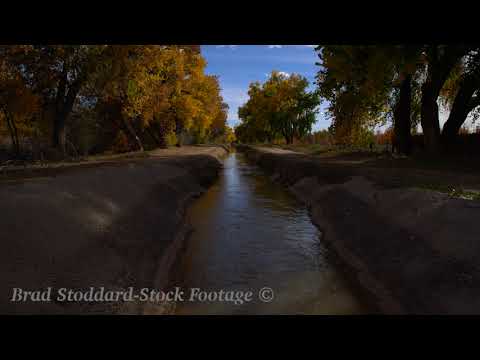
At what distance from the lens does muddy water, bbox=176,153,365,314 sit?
5.71 m

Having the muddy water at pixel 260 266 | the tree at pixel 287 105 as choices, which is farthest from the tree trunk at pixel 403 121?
the tree at pixel 287 105

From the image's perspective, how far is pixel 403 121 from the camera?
69.8 feet

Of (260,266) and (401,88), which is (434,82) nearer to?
(401,88)

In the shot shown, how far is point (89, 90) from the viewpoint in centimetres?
2248

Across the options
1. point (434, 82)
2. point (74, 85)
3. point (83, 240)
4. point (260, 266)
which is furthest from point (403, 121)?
point (83, 240)

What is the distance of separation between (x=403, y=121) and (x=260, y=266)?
17994 millimetres

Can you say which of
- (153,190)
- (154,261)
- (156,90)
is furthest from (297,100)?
(154,261)

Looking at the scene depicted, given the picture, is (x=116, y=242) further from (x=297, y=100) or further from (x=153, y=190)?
(x=297, y=100)

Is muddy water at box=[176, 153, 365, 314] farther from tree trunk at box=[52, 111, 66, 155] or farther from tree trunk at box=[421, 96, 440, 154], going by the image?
tree trunk at box=[52, 111, 66, 155]

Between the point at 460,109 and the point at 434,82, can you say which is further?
the point at 460,109
